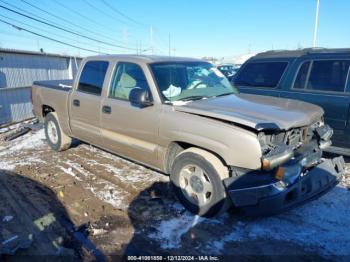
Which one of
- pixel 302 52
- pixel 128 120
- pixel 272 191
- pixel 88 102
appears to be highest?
pixel 302 52

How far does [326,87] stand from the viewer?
543 cm

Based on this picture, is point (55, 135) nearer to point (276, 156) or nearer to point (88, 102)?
point (88, 102)

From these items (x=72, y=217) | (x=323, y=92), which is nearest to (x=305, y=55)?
(x=323, y=92)

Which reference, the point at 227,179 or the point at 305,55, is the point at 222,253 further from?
the point at 305,55

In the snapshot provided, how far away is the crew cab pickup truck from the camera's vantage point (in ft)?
10.5

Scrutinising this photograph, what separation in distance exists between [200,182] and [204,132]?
0.65 meters

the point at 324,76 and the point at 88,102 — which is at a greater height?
the point at 324,76

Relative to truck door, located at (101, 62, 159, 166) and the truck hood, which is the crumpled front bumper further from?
truck door, located at (101, 62, 159, 166)

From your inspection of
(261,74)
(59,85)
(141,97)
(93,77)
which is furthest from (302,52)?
(59,85)

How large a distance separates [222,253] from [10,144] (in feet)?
20.5

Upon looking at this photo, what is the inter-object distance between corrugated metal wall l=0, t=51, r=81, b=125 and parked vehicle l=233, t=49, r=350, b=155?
797 cm

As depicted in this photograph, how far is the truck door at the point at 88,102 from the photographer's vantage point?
4.98 meters

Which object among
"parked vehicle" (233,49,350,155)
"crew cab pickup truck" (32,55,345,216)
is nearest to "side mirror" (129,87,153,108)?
"crew cab pickup truck" (32,55,345,216)

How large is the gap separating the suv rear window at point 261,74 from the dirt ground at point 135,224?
2284 millimetres
